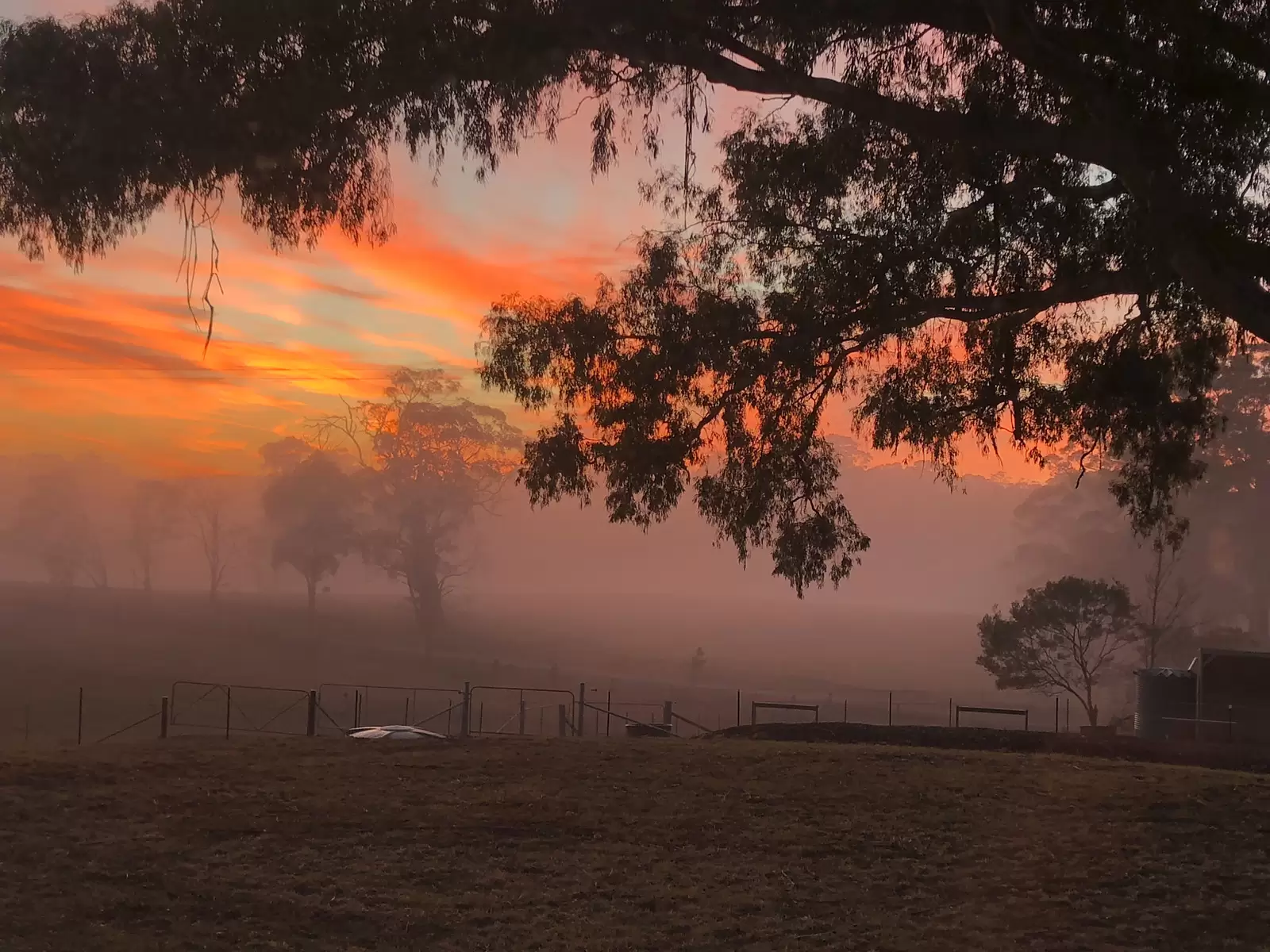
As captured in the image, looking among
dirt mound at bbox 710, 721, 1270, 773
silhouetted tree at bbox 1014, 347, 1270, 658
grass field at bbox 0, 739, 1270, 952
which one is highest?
silhouetted tree at bbox 1014, 347, 1270, 658

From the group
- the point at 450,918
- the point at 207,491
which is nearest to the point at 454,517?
the point at 207,491

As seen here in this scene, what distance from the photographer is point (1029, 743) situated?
76.2 feet

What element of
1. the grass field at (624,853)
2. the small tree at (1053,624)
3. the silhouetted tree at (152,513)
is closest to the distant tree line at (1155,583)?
the small tree at (1053,624)

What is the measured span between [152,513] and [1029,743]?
434 ft

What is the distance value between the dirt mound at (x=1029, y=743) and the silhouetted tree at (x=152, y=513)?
405 feet

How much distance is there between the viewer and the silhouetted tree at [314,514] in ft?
302

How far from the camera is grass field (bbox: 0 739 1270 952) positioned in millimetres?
11141

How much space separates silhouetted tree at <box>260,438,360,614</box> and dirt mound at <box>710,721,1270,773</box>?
70.8 m

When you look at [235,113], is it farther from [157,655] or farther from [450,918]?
[157,655]

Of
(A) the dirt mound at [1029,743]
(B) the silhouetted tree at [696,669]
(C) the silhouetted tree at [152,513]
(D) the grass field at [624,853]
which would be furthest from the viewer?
(C) the silhouetted tree at [152,513]

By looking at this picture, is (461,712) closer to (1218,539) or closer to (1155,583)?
(1155,583)

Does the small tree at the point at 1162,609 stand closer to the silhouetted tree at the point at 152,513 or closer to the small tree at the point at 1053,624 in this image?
the small tree at the point at 1053,624

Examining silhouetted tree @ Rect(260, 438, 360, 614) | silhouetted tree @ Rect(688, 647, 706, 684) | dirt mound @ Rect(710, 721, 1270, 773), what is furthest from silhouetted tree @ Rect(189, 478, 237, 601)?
dirt mound @ Rect(710, 721, 1270, 773)

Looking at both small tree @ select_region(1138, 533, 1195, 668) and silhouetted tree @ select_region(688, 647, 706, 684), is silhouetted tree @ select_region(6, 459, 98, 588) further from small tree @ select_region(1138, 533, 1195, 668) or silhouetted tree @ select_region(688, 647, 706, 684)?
small tree @ select_region(1138, 533, 1195, 668)
